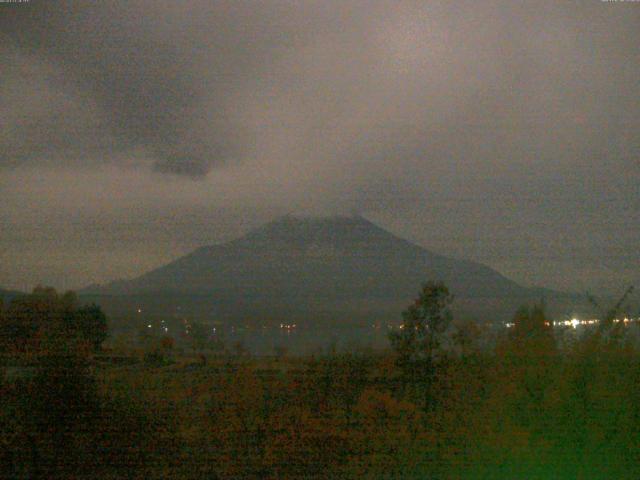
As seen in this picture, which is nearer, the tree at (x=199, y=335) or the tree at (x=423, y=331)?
the tree at (x=423, y=331)

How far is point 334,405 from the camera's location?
4.00m

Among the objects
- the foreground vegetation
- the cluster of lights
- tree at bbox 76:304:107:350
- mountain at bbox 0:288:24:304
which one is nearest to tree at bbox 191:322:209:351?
the foreground vegetation

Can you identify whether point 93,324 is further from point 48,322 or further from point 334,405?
point 334,405

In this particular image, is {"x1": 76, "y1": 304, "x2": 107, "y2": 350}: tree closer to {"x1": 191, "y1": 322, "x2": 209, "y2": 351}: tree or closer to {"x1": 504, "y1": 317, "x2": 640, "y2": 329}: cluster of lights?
{"x1": 191, "y1": 322, "x2": 209, "y2": 351}: tree

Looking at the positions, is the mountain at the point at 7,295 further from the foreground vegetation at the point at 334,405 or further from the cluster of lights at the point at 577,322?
the cluster of lights at the point at 577,322

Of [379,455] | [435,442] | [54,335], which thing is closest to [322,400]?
[379,455]

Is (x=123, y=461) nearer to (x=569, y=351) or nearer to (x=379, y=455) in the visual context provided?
(x=379, y=455)

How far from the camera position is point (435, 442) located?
362cm

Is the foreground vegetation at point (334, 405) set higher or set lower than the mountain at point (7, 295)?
lower

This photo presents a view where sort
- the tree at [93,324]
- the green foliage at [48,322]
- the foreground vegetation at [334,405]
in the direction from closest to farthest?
1. the foreground vegetation at [334,405]
2. the green foliage at [48,322]
3. the tree at [93,324]

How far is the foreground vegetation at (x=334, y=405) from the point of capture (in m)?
3.40

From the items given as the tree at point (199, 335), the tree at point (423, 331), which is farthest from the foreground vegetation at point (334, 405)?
the tree at point (199, 335)

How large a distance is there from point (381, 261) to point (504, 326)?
92cm

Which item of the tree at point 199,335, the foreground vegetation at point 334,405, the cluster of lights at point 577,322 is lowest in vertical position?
the foreground vegetation at point 334,405
